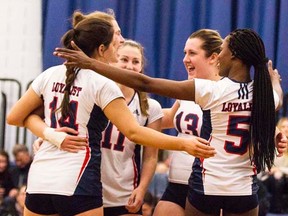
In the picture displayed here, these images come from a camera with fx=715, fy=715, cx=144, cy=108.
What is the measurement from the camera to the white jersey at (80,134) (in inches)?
130

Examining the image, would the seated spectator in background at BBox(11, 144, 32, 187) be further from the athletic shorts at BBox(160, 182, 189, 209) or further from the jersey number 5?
the jersey number 5

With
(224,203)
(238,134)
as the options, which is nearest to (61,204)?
(224,203)

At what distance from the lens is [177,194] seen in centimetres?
407

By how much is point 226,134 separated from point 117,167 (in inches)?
30.0

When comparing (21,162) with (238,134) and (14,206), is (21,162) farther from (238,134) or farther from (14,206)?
(238,134)

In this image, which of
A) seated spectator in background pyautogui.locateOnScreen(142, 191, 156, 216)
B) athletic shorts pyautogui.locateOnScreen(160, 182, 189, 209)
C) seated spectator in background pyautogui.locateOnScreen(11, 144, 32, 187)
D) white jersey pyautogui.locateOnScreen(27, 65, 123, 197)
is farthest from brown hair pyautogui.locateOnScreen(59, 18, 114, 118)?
seated spectator in background pyautogui.locateOnScreen(11, 144, 32, 187)

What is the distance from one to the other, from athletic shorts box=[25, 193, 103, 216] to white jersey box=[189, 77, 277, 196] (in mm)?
543

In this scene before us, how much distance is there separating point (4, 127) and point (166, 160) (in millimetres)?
1971

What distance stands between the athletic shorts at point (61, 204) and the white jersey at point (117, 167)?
47cm

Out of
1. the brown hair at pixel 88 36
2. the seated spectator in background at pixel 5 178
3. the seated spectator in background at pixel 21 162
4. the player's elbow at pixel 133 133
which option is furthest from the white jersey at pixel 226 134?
the seated spectator in background at pixel 21 162

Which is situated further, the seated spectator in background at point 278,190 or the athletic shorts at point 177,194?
the seated spectator in background at point 278,190

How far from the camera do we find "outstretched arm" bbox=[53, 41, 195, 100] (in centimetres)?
318

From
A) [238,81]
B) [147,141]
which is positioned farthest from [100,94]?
[238,81]

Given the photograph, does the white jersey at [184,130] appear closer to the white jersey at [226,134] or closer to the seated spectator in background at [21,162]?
the white jersey at [226,134]
